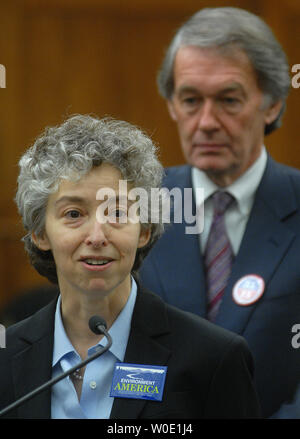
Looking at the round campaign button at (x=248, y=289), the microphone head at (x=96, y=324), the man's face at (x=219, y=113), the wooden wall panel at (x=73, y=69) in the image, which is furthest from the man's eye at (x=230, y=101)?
the wooden wall panel at (x=73, y=69)

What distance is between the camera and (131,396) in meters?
1.58

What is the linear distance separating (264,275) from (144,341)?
19.6 inches

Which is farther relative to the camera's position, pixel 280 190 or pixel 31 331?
pixel 280 190

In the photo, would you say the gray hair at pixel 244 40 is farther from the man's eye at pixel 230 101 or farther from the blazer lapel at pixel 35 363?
the blazer lapel at pixel 35 363

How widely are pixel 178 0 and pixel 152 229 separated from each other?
226 cm

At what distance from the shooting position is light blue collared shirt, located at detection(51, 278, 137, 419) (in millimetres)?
1612

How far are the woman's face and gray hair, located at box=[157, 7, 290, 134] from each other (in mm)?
745

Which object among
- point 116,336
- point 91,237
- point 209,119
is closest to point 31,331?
point 116,336

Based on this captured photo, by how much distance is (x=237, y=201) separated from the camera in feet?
7.30

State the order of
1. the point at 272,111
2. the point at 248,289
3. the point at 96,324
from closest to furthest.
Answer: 1. the point at 96,324
2. the point at 248,289
3. the point at 272,111

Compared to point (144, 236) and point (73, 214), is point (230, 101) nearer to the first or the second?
point (144, 236)

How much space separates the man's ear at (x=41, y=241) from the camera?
1748 millimetres
